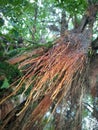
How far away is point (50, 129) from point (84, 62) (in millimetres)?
577

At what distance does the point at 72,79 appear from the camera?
214 centimetres

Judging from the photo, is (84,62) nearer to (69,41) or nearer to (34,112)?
(69,41)

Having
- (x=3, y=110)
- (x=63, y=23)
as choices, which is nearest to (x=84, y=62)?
(x=3, y=110)

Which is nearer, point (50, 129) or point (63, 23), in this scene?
point (50, 129)

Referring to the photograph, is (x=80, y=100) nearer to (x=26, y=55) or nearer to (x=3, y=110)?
(x=26, y=55)

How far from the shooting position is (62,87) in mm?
2098

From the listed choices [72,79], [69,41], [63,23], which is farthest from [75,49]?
[63,23]

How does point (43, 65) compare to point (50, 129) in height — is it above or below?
above

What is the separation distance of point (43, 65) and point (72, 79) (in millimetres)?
242

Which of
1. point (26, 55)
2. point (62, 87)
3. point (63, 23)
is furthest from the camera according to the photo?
point (63, 23)

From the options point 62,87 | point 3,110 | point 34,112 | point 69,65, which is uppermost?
point 69,65

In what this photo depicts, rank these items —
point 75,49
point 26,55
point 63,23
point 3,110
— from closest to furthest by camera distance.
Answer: point 75,49
point 26,55
point 3,110
point 63,23

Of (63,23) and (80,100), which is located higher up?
(63,23)

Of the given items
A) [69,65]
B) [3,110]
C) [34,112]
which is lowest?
[3,110]
